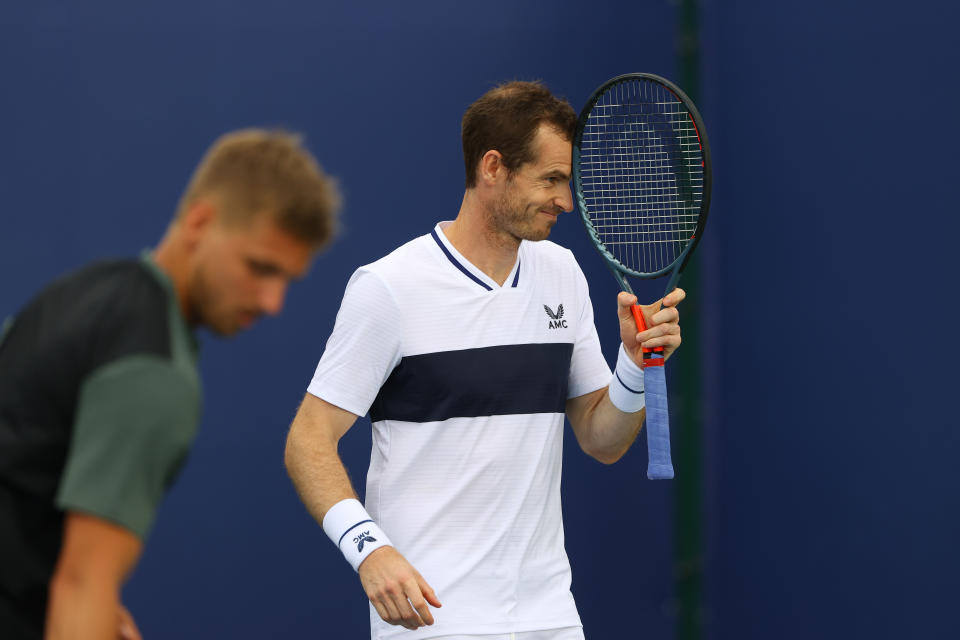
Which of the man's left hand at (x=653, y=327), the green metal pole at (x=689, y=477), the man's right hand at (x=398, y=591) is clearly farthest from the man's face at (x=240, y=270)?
the green metal pole at (x=689, y=477)

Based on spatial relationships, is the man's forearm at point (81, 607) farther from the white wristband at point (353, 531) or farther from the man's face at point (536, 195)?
the man's face at point (536, 195)

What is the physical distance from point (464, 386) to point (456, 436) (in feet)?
0.28

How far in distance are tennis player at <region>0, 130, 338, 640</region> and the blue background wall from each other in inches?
72.7

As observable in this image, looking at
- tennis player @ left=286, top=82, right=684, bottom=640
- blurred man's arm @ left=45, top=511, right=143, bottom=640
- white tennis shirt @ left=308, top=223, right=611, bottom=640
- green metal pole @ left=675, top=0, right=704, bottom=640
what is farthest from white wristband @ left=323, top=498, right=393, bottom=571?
green metal pole @ left=675, top=0, right=704, bottom=640

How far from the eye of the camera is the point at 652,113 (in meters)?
2.71

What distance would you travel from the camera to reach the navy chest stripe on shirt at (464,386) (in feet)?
6.97

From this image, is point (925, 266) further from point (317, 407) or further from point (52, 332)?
point (52, 332)

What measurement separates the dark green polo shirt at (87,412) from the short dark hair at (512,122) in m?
1.07

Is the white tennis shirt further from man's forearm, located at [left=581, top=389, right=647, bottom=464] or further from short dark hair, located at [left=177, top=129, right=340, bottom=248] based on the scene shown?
short dark hair, located at [left=177, top=129, right=340, bottom=248]

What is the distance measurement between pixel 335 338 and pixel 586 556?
63.7 inches

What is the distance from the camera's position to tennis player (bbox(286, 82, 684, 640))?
2096mm

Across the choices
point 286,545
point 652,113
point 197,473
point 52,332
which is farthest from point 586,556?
point 52,332

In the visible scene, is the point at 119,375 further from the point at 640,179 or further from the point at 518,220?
the point at 640,179

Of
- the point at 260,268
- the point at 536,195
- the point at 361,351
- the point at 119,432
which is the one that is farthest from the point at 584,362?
the point at 119,432
